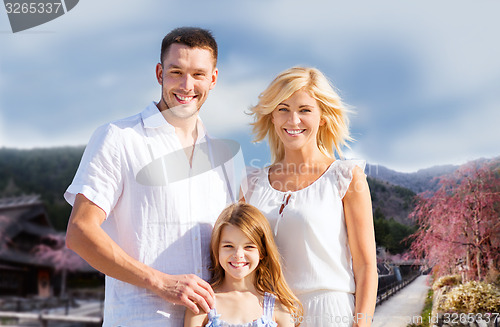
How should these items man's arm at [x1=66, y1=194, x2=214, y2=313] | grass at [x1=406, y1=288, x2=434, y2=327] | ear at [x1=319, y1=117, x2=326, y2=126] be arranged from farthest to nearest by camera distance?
grass at [x1=406, y1=288, x2=434, y2=327]
ear at [x1=319, y1=117, x2=326, y2=126]
man's arm at [x1=66, y1=194, x2=214, y2=313]

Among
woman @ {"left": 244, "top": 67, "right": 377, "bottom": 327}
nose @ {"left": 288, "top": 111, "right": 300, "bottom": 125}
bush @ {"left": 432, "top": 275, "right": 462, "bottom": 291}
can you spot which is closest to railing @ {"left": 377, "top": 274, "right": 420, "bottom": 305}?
bush @ {"left": 432, "top": 275, "right": 462, "bottom": 291}

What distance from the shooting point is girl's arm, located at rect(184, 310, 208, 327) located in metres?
1.54

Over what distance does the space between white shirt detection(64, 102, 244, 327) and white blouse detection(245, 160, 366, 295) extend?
29 cm

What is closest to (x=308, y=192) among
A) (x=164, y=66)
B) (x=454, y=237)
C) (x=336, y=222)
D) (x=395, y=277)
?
(x=336, y=222)

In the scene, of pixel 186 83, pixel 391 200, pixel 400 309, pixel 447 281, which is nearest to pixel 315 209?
pixel 186 83

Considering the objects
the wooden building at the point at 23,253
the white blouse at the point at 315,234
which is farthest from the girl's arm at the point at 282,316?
the wooden building at the point at 23,253

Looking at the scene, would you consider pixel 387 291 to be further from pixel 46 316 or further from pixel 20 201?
pixel 20 201

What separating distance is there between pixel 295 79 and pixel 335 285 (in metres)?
0.81

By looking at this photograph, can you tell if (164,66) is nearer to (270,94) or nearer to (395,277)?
(270,94)

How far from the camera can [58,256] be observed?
12453mm

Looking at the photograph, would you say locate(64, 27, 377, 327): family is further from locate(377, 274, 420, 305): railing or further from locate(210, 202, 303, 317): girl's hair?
locate(377, 274, 420, 305): railing

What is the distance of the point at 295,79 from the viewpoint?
191cm

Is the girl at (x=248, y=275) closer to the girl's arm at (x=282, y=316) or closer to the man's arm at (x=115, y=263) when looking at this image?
the girl's arm at (x=282, y=316)

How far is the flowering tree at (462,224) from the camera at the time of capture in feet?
24.0
